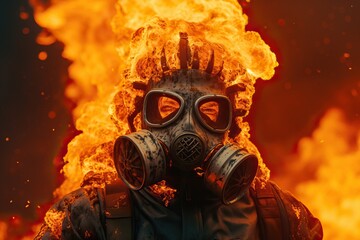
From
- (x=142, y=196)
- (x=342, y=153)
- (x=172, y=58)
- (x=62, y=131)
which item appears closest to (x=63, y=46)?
(x=62, y=131)

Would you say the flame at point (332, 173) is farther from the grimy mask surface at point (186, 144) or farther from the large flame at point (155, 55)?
the grimy mask surface at point (186, 144)

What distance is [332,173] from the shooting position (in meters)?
4.90

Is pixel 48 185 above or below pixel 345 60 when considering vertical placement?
below

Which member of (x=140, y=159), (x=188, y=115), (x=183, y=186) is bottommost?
A: (x=183, y=186)

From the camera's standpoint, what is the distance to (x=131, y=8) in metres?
3.98

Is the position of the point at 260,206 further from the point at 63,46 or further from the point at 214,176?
the point at 63,46

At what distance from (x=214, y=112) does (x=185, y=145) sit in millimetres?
433

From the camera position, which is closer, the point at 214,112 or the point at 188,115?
the point at 188,115

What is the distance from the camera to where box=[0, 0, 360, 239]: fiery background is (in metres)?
5.07

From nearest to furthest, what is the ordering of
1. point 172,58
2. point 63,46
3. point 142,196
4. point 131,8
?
1. point 142,196
2. point 172,58
3. point 131,8
4. point 63,46

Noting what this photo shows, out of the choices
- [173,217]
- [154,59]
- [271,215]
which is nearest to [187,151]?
[173,217]

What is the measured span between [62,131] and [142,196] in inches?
105

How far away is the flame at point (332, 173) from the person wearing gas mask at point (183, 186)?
6.16ft

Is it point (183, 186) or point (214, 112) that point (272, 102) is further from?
point (183, 186)
